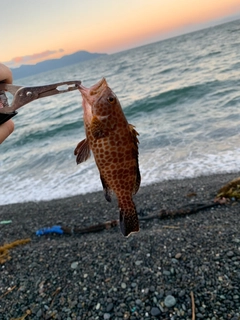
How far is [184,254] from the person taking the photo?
5176mm

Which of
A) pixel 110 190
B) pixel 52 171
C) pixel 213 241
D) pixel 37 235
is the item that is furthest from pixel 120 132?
pixel 52 171

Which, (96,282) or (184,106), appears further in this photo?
(184,106)

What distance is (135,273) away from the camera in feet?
16.4

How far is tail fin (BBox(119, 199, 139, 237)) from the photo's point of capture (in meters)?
2.44

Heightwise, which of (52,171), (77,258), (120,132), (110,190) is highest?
(120,132)

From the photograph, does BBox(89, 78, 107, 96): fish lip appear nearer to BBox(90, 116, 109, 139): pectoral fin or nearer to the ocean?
BBox(90, 116, 109, 139): pectoral fin

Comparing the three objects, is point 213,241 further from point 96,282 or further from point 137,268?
point 96,282

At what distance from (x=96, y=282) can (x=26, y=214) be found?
5.21 m

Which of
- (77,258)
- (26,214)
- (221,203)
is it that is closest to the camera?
(77,258)

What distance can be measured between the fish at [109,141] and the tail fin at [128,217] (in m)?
0.05

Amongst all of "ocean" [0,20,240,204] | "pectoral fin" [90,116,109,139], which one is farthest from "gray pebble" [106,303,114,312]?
"ocean" [0,20,240,204]

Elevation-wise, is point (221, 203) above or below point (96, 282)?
below

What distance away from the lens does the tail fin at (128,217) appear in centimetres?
244

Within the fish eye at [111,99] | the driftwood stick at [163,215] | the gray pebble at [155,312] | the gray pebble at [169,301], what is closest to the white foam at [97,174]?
the driftwood stick at [163,215]
